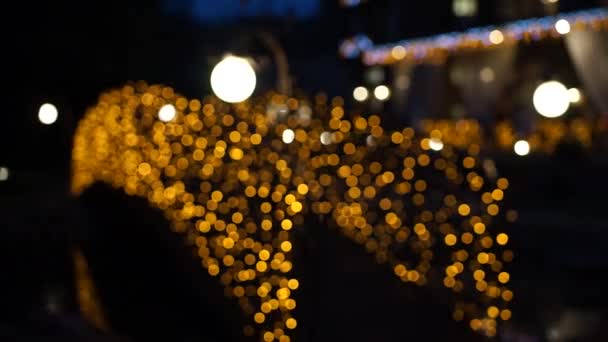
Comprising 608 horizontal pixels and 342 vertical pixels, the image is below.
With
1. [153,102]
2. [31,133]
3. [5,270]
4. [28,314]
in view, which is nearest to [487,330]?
[28,314]

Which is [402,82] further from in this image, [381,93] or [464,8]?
[464,8]

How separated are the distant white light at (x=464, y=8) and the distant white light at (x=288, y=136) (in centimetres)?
1452

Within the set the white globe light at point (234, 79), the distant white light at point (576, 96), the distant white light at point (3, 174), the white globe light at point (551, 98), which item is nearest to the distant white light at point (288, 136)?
the white globe light at point (234, 79)

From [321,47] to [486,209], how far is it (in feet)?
111

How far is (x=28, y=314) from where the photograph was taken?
8.59m

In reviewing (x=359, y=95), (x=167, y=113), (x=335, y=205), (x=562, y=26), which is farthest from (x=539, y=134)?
(x=335, y=205)

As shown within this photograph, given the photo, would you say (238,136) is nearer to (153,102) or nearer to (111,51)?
(153,102)

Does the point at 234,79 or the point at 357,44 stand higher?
the point at 357,44

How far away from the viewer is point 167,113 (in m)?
10.3

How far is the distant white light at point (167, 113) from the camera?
33.1ft

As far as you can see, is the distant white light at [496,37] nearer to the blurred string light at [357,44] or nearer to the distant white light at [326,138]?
the blurred string light at [357,44]

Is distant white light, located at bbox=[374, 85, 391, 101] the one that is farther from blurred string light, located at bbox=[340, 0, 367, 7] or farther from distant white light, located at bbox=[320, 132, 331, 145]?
distant white light, located at bbox=[320, 132, 331, 145]

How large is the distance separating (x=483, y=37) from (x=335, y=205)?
14.6 m

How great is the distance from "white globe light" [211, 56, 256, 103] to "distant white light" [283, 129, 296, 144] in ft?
1.66
